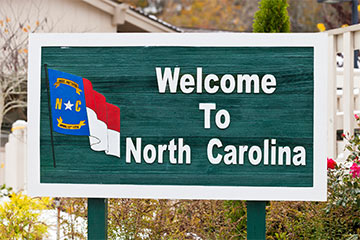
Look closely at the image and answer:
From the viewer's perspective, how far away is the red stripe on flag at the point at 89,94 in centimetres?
304

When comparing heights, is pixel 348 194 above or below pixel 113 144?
below

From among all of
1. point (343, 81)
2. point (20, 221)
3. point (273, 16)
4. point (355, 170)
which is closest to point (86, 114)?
point (20, 221)

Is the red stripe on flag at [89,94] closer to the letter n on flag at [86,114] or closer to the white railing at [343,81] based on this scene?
the letter n on flag at [86,114]

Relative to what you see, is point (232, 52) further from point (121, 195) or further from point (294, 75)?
point (121, 195)

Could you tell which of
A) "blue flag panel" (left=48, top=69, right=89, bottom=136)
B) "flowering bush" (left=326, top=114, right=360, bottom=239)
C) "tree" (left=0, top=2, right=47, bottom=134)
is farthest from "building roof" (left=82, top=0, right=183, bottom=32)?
"blue flag panel" (left=48, top=69, right=89, bottom=136)

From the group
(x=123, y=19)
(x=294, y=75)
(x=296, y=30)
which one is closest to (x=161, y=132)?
(x=294, y=75)

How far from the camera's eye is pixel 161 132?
3.04m

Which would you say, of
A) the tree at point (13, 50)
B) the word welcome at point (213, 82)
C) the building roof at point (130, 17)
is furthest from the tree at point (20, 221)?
the building roof at point (130, 17)

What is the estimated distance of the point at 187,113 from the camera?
3.04 m

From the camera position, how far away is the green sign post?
9.80ft

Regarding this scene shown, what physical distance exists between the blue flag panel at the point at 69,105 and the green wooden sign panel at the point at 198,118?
5 centimetres

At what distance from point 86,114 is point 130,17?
317 inches

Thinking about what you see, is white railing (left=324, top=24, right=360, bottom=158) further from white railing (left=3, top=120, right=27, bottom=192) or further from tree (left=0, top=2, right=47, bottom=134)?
tree (left=0, top=2, right=47, bottom=134)

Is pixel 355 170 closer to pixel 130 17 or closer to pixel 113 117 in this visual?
pixel 113 117
